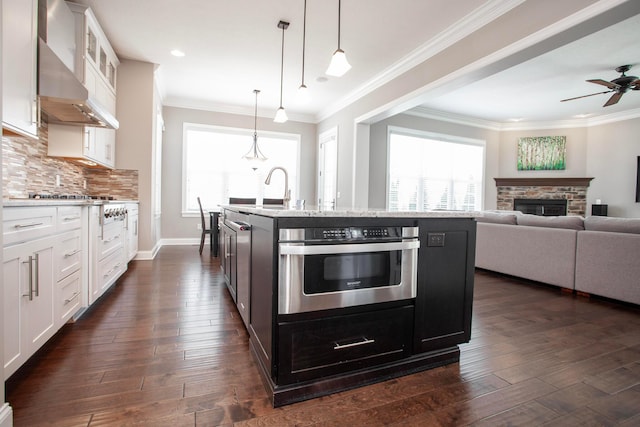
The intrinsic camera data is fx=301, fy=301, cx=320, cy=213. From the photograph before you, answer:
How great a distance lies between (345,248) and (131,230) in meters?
3.73

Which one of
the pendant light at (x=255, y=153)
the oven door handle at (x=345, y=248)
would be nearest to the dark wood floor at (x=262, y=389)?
the oven door handle at (x=345, y=248)

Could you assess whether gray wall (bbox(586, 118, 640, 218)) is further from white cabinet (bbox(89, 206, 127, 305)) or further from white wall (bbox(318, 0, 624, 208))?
white cabinet (bbox(89, 206, 127, 305))

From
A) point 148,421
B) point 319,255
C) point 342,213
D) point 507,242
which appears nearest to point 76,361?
point 148,421

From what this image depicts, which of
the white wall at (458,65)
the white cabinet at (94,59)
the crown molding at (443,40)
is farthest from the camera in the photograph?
the white cabinet at (94,59)

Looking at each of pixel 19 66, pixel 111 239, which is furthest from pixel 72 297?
pixel 19 66

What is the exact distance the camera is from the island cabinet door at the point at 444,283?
1.71 m

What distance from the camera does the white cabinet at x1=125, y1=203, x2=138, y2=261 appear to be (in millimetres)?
3838

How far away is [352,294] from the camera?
1519 mm

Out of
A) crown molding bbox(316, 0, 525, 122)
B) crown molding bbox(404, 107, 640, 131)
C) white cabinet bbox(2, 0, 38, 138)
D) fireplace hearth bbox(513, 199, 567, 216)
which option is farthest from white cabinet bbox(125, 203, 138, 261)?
fireplace hearth bbox(513, 199, 567, 216)

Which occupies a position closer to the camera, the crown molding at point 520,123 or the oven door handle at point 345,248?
the oven door handle at point 345,248

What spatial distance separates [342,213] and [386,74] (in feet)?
13.5

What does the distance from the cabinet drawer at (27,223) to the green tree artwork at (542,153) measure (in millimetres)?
9028

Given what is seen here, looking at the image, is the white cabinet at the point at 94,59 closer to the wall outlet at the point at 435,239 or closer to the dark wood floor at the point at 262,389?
the dark wood floor at the point at 262,389

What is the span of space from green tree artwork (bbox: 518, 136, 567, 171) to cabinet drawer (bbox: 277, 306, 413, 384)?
786 centimetres
